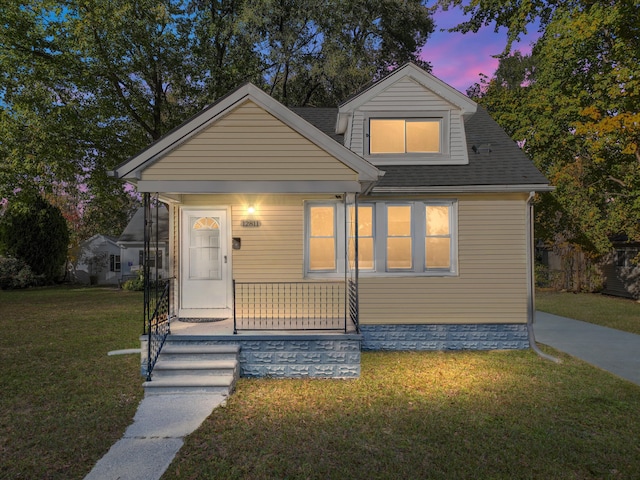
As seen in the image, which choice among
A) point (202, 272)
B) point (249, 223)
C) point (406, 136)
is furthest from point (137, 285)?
point (406, 136)

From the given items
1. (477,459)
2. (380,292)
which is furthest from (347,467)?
(380,292)

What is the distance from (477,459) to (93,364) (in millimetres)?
7317

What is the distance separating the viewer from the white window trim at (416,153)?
9641mm

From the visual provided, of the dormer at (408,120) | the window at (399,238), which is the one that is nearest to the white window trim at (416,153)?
the dormer at (408,120)

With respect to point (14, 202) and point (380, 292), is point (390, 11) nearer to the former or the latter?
point (380, 292)

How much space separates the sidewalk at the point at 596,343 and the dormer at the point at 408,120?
4.91 metres

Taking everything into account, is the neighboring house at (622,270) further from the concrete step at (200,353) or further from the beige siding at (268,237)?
the concrete step at (200,353)

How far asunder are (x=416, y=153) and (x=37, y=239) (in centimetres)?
2612

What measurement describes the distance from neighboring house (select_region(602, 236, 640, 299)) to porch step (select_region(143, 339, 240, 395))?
1832 centimetres

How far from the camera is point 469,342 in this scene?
905 centimetres

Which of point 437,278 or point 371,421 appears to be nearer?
point 371,421

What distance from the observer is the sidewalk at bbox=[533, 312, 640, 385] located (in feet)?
25.1

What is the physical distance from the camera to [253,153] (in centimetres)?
746

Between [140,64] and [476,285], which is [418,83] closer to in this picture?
[476,285]
